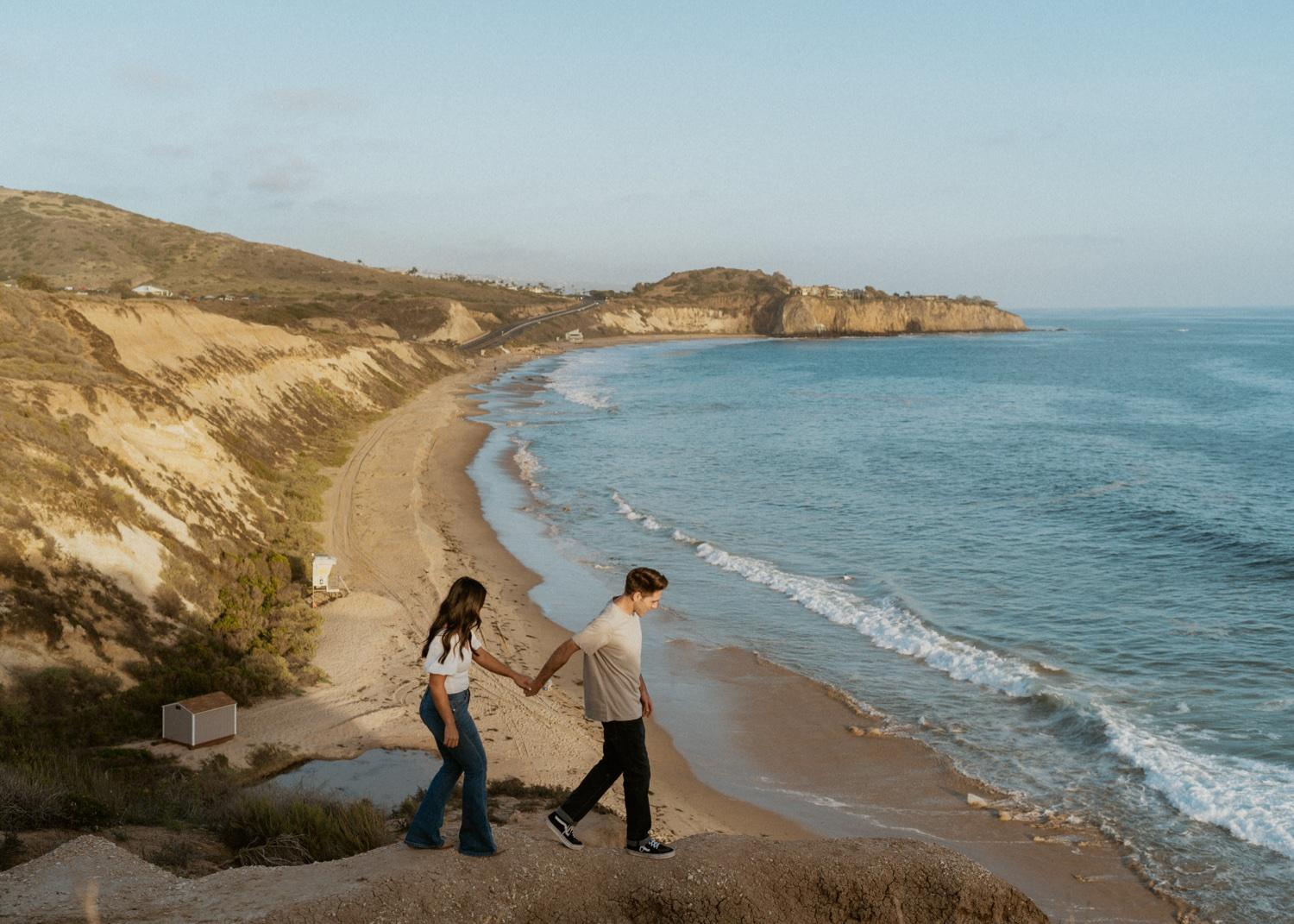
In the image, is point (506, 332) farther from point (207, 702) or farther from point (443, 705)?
point (443, 705)

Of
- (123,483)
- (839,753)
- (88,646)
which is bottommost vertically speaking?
(839,753)

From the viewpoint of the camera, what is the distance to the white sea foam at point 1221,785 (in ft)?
38.1

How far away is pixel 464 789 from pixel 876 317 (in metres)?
175

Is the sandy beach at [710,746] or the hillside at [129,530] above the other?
the hillside at [129,530]

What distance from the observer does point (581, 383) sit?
7706 cm

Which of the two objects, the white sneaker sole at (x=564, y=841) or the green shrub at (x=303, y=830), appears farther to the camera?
the green shrub at (x=303, y=830)

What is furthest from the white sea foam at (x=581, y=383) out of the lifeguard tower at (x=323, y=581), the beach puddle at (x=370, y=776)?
the beach puddle at (x=370, y=776)

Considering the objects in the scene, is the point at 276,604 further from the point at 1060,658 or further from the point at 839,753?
the point at 1060,658

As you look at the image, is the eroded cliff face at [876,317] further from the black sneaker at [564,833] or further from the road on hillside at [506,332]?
the black sneaker at [564,833]

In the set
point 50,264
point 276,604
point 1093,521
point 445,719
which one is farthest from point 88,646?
point 50,264

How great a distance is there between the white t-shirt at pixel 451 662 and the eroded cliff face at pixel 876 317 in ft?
534

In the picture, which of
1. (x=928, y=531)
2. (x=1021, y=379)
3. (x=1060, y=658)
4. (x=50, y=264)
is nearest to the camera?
(x=1060, y=658)

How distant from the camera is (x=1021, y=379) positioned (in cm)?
8725

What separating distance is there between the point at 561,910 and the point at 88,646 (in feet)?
33.1
